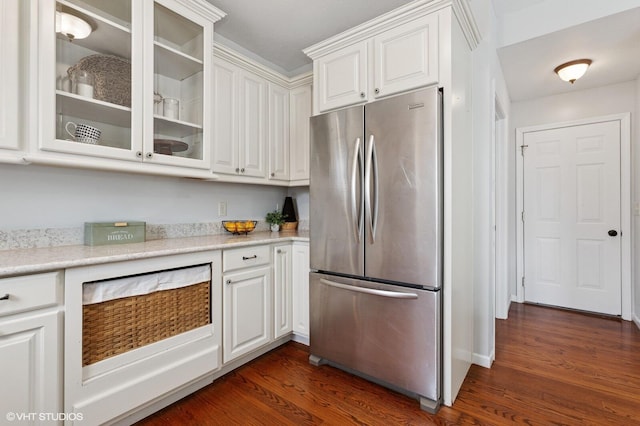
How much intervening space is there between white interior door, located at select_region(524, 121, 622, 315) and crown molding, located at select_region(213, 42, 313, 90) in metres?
2.82

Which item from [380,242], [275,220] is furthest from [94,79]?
[380,242]

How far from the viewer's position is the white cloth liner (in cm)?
138

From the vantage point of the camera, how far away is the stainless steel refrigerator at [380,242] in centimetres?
167

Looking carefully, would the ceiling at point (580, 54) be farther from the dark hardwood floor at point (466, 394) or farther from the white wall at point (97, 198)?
the white wall at point (97, 198)

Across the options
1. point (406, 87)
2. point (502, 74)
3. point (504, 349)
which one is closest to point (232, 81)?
point (406, 87)

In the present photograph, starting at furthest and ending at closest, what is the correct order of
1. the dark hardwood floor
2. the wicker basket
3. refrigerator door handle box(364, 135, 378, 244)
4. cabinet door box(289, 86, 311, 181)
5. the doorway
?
the doorway
cabinet door box(289, 86, 311, 181)
refrigerator door handle box(364, 135, 378, 244)
the dark hardwood floor
the wicker basket

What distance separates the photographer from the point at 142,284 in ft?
5.06

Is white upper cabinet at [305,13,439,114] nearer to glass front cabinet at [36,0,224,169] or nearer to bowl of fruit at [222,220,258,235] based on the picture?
glass front cabinet at [36,0,224,169]

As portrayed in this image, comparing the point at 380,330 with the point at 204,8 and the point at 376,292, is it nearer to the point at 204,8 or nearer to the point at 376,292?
the point at 376,292

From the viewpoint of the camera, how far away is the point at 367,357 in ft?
6.23

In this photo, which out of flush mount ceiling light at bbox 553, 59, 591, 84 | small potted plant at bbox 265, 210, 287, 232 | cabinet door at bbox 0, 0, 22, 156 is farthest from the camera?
small potted plant at bbox 265, 210, 287, 232

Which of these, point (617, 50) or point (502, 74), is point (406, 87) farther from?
point (617, 50)

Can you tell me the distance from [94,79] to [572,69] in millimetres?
3724

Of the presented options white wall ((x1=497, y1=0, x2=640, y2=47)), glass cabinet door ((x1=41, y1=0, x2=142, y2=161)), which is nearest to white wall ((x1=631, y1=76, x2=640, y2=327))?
white wall ((x1=497, y1=0, x2=640, y2=47))
